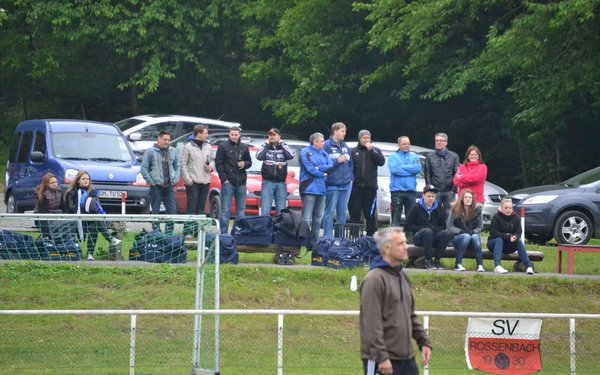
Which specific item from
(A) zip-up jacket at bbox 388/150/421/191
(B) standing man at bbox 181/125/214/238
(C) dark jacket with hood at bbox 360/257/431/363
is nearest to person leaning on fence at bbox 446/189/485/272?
(A) zip-up jacket at bbox 388/150/421/191

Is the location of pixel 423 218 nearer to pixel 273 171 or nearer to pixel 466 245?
pixel 466 245

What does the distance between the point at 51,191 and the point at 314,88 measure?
15.5 metres

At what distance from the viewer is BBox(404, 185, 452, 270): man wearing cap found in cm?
1741

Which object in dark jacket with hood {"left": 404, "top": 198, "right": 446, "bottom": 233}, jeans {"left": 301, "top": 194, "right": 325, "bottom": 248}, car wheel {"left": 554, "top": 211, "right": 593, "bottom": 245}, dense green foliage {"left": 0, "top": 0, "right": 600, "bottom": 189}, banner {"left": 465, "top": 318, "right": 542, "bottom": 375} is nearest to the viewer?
banner {"left": 465, "top": 318, "right": 542, "bottom": 375}

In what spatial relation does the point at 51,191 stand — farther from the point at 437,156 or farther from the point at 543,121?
the point at 543,121

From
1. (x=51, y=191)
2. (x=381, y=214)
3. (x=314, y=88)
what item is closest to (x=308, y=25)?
(x=314, y=88)

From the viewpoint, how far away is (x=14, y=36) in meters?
35.3

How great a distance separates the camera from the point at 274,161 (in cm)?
1825

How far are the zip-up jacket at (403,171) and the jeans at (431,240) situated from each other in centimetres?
152

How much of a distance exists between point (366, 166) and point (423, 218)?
162 cm

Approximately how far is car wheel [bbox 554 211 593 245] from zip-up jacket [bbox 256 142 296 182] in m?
5.44

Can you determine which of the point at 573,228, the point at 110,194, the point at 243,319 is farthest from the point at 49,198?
the point at 573,228

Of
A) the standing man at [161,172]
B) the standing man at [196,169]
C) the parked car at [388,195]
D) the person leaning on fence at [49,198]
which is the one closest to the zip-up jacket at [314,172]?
the standing man at [196,169]

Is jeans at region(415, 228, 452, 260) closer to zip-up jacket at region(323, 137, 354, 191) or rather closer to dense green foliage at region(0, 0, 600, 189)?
zip-up jacket at region(323, 137, 354, 191)
